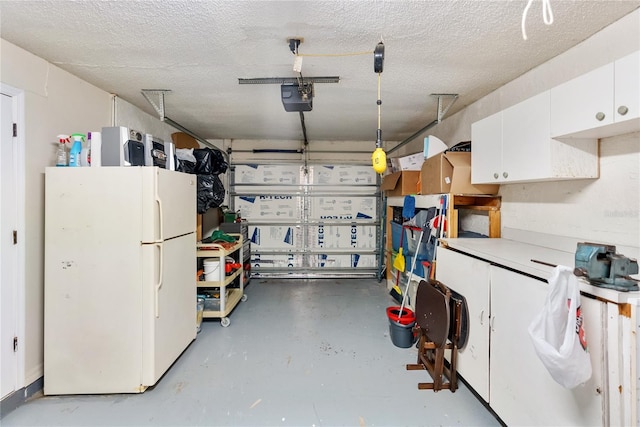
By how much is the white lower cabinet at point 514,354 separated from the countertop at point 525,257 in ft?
0.14

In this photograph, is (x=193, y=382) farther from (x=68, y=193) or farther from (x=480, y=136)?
(x=480, y=136)

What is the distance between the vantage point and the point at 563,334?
3.71 feet

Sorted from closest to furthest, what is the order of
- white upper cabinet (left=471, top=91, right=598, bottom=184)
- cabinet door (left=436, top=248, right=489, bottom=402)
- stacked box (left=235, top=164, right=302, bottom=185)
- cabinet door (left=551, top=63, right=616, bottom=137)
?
cabinet door (left=551, top=63, right=616, bottom=137), white upper cabinet (left=471, top=91, right=598, bottom=184), cabinet door (left=436, top=248, right=489, bottom=402), stacked box (left=235, top=164, right=302, bottom=185)

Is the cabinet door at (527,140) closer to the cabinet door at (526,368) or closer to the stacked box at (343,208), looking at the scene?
the cabinet door at (526,368)

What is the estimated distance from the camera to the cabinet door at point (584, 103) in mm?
1304

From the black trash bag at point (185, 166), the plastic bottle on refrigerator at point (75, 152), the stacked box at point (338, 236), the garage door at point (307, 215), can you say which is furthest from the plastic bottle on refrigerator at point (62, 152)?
the stacked box at point (338, 236)

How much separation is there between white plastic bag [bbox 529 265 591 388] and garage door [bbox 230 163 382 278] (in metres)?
3.59

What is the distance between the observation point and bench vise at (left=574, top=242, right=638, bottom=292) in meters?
1.03

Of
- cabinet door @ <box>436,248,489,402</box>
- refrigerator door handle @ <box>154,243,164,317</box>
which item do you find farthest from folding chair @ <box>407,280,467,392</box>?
refrigerator door handle @ <box>154,243,164,317</box>

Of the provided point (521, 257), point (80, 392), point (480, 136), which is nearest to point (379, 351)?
point (521, 257)

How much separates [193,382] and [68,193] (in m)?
1.59

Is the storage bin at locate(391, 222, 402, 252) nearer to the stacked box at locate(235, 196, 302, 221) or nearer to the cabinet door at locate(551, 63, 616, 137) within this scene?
the stacked box at locate(235, 196, 302, 221)

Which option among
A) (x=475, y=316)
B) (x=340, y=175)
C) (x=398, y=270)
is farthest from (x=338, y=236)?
(x=475, y=316)

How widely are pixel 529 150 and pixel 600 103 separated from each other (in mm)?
449
